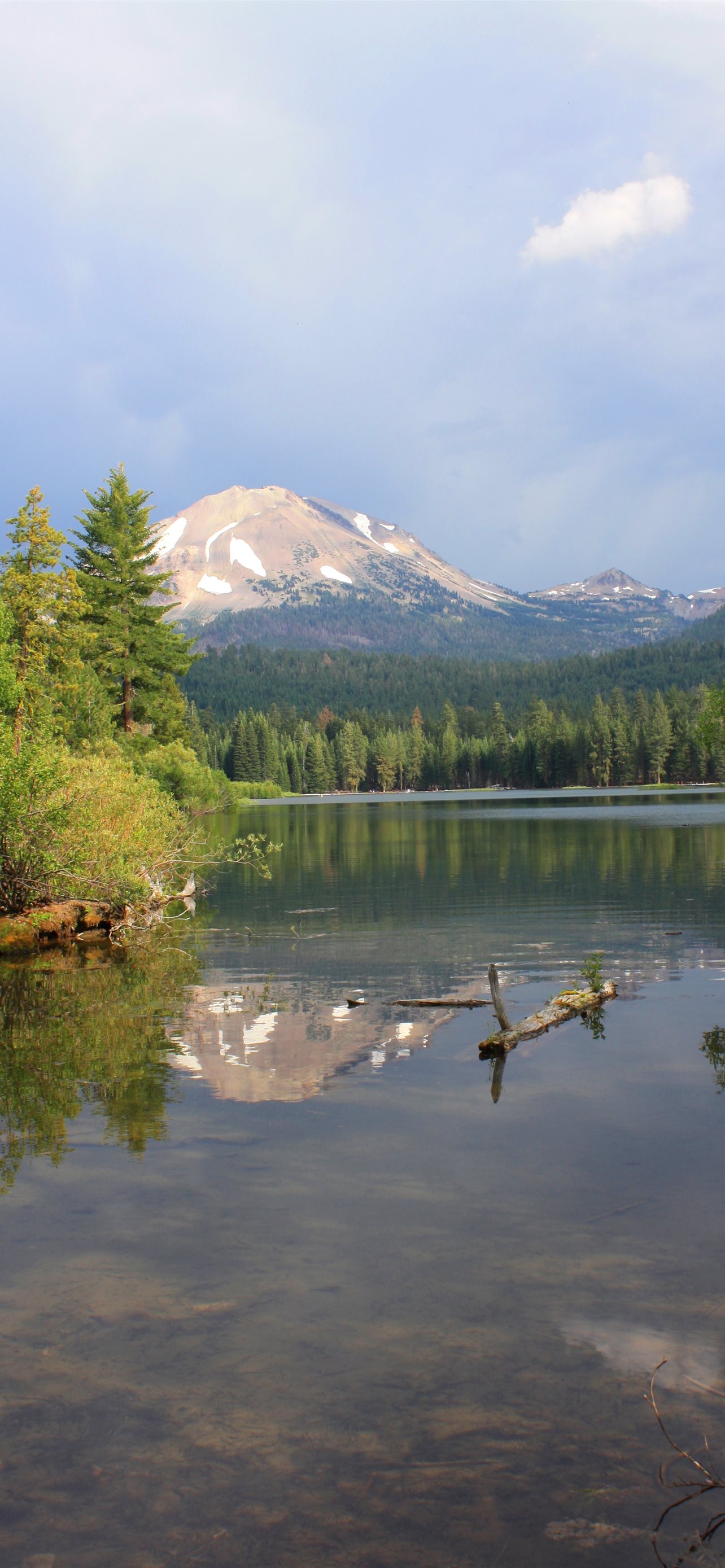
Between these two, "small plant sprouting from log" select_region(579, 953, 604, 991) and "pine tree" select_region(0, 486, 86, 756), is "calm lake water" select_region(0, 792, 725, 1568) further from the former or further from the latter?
"pine tree" select_region(0, 486, 86, 756)

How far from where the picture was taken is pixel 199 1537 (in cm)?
631

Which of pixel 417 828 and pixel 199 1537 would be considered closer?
pixel 199 1537

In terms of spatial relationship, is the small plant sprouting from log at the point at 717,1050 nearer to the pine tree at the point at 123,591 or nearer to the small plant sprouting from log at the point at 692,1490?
the small plant sprouting from log at the point at 692,1490

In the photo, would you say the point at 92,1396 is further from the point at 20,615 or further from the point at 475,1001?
the point at 20,615

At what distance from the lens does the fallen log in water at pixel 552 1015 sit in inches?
670

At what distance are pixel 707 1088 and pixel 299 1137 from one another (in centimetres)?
621

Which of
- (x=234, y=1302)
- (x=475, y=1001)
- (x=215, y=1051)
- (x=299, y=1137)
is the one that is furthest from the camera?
(x=475, y=1001)

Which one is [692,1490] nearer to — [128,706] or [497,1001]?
[497,1001]

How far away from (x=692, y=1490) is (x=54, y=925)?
2595cm

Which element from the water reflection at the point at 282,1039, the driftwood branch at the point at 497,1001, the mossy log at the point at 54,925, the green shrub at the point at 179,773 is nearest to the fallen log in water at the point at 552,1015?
the driftwood branch at the point at 497,1001

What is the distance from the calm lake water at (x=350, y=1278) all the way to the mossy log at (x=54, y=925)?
7662 mm

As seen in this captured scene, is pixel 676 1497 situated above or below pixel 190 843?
below

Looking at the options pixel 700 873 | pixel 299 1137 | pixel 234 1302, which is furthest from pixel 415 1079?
pixel 700 873

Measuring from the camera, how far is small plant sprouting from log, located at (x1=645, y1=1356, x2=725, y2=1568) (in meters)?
6.10
